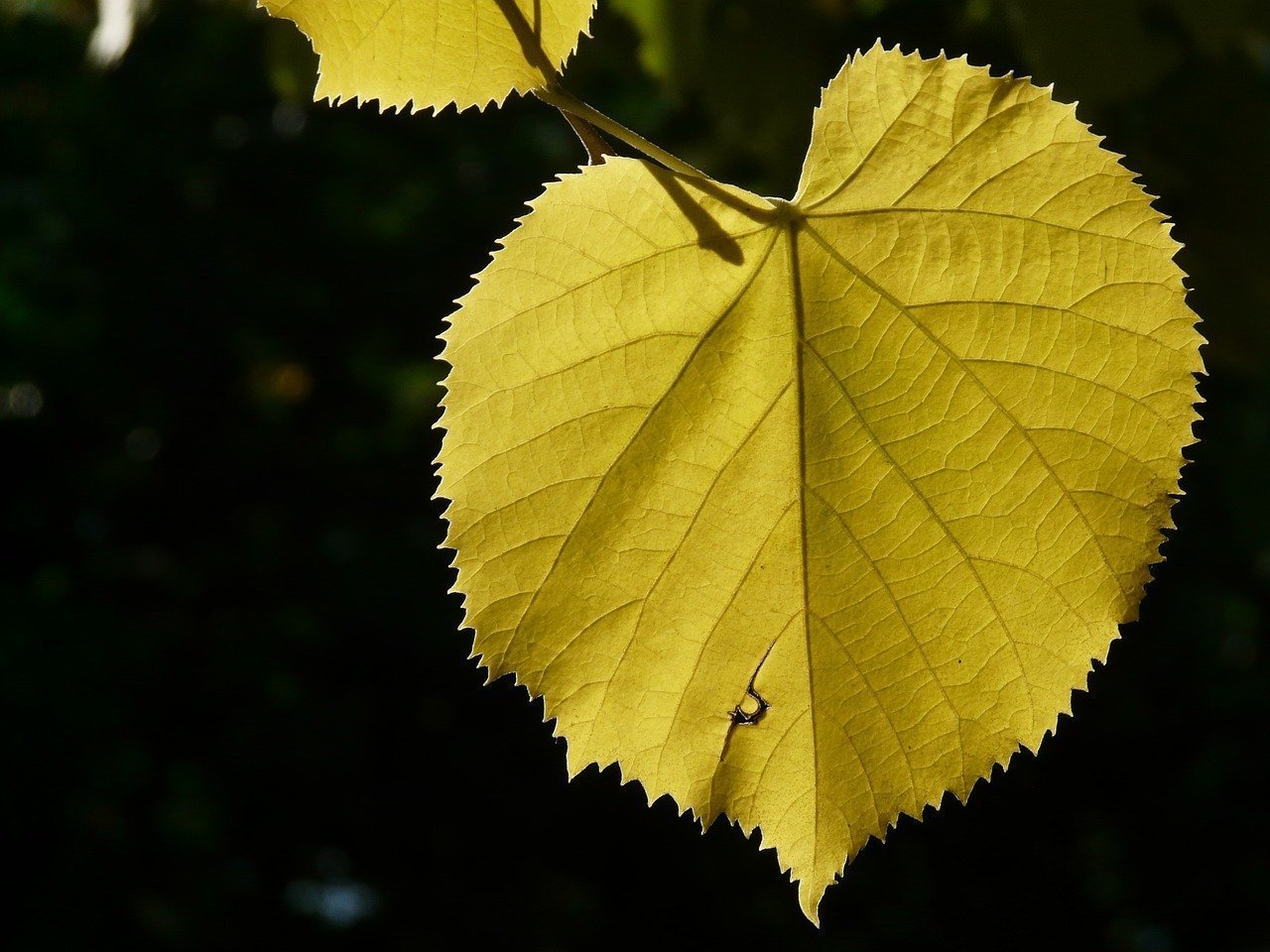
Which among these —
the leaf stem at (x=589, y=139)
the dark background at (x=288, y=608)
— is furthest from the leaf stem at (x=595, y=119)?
the dark background at (x=288, y=608)

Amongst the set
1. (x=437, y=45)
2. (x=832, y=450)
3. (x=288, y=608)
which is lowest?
(x=832, y=450)

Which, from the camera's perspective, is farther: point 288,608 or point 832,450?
point 288,608

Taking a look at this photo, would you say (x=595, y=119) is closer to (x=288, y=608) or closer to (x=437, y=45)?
(x=437, y=45)

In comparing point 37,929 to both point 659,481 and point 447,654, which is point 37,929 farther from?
point 659,481

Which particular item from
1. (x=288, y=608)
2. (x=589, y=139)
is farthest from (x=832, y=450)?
(x=288, y=608)

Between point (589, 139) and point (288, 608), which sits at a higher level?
point (288, 608)

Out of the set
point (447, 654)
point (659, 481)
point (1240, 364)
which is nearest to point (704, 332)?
point (659, 481)
